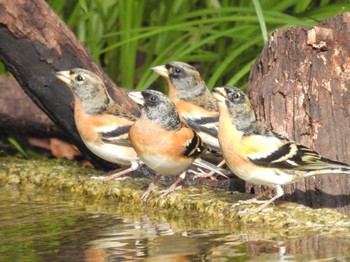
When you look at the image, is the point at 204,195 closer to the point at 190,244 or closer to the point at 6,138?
the point at 190,244

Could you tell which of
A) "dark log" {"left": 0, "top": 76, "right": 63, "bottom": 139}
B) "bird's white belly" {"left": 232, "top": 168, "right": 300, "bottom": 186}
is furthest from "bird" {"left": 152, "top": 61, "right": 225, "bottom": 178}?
"bird's white belly" {"left": 232, "top": 168, "right": 300, "bottom": 186}

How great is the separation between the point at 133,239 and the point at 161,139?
3.72ft

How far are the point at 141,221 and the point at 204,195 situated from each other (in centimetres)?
52

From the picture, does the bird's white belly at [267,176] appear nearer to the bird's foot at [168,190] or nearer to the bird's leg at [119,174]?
the bird's foot at [168,190]

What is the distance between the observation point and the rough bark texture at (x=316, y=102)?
20.6 feet

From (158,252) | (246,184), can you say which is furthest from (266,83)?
(158,252)

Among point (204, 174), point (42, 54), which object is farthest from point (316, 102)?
point (42, 54)

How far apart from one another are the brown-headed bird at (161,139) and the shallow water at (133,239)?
322 millimetres

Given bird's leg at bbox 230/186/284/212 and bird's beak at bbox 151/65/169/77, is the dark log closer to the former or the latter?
bird's beak at bbox 151/65/169/77

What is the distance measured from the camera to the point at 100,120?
7352 mm

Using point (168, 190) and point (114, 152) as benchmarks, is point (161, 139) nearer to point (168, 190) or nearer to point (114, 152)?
point (168, 190)

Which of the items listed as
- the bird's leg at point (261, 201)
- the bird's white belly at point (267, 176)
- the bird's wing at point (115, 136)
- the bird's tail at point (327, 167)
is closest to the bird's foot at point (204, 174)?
the bird's wing at point (115, 136)

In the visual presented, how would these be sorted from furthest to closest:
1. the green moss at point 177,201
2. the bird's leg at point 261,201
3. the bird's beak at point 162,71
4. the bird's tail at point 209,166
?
1. the bird's beak at point 162,71
2. the bird's tail at point 209,166
3. the bird's leg at point 261,201
4. the green moss at point 177,201

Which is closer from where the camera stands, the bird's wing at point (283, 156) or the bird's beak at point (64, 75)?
the bird's wing at point (283, 156)
